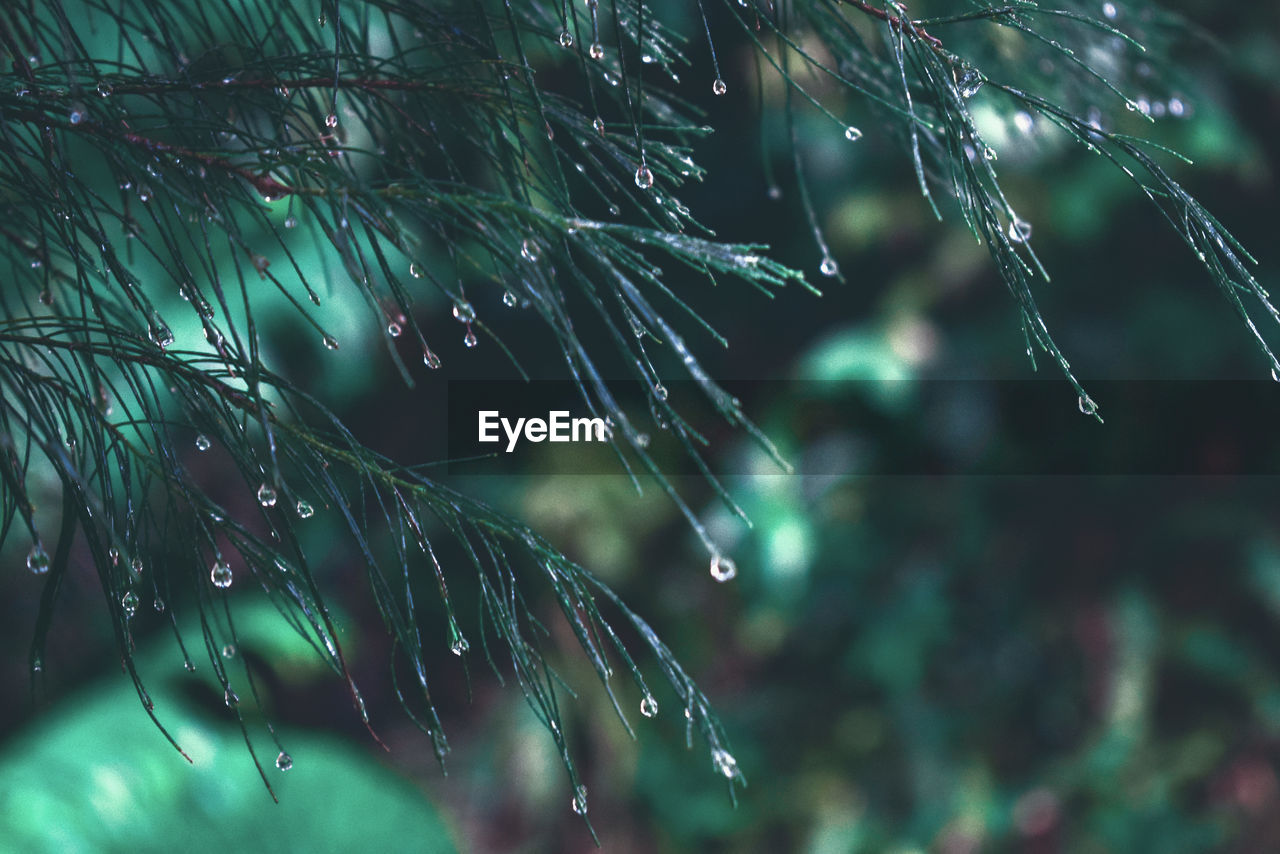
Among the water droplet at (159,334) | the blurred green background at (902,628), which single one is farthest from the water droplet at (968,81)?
the blurred green background at (902,628)

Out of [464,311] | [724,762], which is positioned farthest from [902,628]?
[464,311]

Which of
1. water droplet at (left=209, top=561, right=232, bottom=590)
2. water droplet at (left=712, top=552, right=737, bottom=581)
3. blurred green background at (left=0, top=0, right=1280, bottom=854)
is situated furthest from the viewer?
blurred green background at (left=0, top=0, right=1280, bottom=854)

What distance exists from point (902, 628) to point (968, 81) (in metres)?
1.93

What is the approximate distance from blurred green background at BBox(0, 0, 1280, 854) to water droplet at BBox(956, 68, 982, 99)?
155 cm

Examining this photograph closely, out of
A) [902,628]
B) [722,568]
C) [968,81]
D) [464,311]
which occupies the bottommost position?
[902,628]

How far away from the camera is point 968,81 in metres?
0.56

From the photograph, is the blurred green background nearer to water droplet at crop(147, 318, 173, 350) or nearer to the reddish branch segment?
the reddish branch segment

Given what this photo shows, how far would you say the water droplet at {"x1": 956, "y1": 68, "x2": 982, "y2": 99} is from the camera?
0.56 meters

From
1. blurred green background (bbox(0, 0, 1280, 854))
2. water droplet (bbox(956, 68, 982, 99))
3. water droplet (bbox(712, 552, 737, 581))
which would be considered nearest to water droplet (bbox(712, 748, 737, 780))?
water droplet (bbox(712, 552, 737, 581))

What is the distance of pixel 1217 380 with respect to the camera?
7.64 ft

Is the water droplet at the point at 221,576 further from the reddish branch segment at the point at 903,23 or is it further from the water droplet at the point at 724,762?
the reddish branch segment at the point at 903,23

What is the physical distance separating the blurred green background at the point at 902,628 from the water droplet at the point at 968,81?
5.10ft

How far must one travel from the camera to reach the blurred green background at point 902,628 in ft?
7.13

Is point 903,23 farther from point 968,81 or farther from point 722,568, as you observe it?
point 722,568
